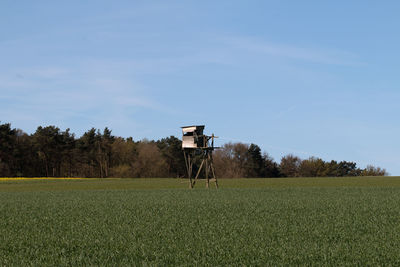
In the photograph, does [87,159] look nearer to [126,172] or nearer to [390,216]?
Result: [126,172]

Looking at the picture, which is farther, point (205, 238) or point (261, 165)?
point (261, 165)

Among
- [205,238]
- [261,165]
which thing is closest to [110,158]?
[261,165]

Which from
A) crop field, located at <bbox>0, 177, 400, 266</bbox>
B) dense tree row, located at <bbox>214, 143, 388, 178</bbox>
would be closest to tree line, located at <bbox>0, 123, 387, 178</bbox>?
dense tree row, located at <bbox>214, 143, 388, 178</bbox>

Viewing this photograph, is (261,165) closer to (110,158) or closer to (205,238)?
(110,158)

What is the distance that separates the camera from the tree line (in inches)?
3688

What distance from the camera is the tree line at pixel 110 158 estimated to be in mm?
93688

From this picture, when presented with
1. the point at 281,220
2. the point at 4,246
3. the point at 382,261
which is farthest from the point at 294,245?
the point at 4,246

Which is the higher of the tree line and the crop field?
the tree line

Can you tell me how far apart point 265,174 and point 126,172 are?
111 feet

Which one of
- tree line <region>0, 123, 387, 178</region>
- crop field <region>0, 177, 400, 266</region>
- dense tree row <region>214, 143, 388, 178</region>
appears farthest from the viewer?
dense tree row <region>214, 143, 388, 178</region>

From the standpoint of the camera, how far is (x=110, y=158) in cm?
10750

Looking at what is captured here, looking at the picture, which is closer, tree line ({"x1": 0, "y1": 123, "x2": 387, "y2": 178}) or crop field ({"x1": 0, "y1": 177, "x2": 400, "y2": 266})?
crop field ({"x1": 0, "y1": 177, "x2": 400, "y2": 266})

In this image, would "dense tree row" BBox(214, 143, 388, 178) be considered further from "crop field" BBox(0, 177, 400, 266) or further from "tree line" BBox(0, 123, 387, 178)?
"crop field" BBox(0, 177, 400, 266)

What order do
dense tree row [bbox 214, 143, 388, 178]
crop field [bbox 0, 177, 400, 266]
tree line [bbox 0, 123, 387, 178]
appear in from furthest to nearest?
dense tree row [bbox 214, 143, 388, 178] < tree line [bbox 0, 123, 387, 178] < crop field [bbox 0, 177, 400, 266]
